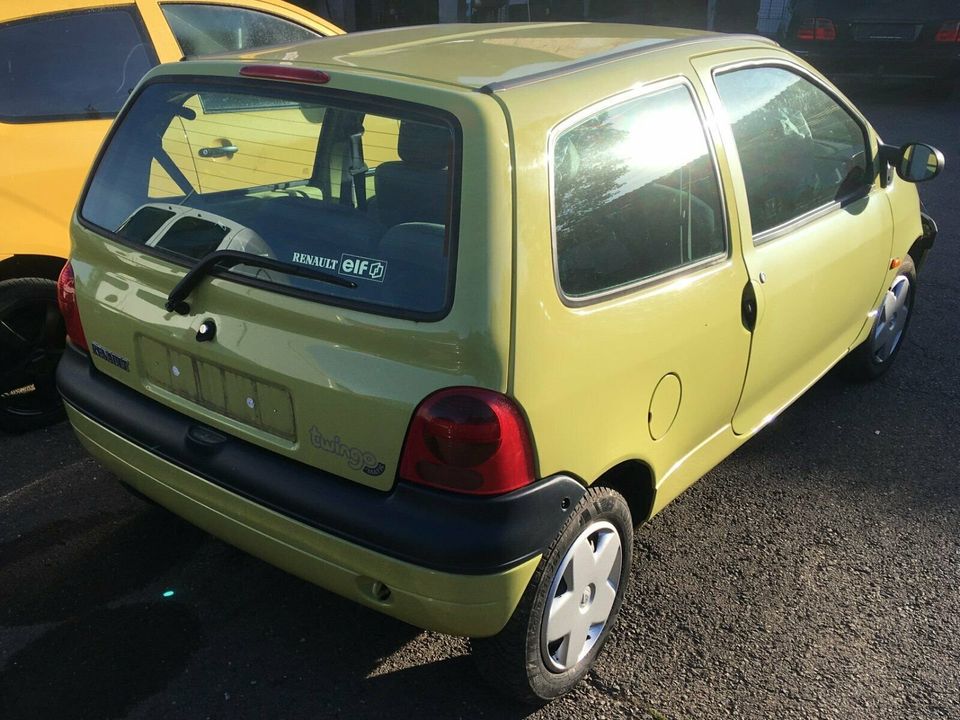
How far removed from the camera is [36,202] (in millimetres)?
3674

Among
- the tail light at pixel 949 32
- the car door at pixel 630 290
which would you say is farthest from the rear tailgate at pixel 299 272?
the tail light at pixel 949 32

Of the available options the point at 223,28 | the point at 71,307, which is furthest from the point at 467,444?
the point at 223,28

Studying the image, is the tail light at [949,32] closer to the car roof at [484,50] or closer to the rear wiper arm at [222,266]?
the car roof at [484,50]

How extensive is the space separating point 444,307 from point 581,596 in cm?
92

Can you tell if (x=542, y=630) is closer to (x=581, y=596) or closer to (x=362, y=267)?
(x=581, y=596)

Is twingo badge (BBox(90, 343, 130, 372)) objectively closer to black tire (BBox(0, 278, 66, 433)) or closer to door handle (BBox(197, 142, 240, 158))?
door handle (BBox(197, 142, 240, 158))

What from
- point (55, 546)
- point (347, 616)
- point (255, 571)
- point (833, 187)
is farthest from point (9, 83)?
point (833, 187)

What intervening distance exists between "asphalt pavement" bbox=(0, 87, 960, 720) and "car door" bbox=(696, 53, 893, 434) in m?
0.48

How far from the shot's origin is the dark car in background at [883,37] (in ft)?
37.7

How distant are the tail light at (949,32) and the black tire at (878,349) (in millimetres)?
8616

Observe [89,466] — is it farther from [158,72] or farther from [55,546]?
[158,72]

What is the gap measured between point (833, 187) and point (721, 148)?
987 mm

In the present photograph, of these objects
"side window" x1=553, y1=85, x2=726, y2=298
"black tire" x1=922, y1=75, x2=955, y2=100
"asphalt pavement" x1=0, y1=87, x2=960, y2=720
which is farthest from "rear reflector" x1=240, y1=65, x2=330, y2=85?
"black tire" x1=922, y1=75, x2=955, y2=100

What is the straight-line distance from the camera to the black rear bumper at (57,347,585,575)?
2053 millimetres
